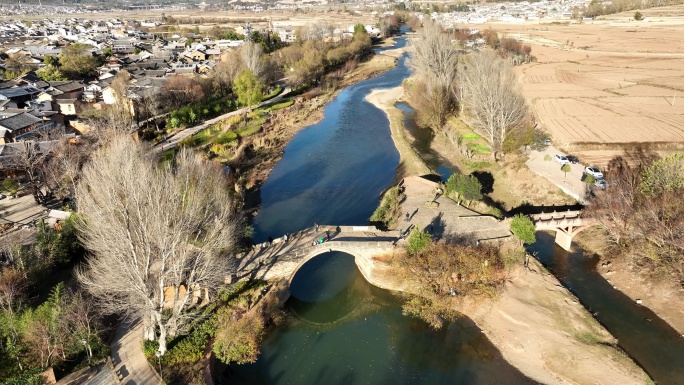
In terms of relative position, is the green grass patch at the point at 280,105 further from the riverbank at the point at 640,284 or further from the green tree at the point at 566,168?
the riverbank at the point at 640,284

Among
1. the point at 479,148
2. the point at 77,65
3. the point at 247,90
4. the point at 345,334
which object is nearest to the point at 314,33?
the point at 77,65

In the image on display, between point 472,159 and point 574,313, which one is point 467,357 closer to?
point 574,313

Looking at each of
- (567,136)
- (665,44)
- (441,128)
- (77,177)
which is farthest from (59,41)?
(665,44)

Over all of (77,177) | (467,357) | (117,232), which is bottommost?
(467,357)

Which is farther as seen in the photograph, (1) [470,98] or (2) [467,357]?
(1) [470,98]

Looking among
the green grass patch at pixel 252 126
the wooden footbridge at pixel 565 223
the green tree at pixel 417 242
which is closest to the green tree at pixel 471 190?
the wooden footbridge at pixel 565 223

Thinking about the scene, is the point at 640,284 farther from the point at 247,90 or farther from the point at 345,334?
the point at 247,90
